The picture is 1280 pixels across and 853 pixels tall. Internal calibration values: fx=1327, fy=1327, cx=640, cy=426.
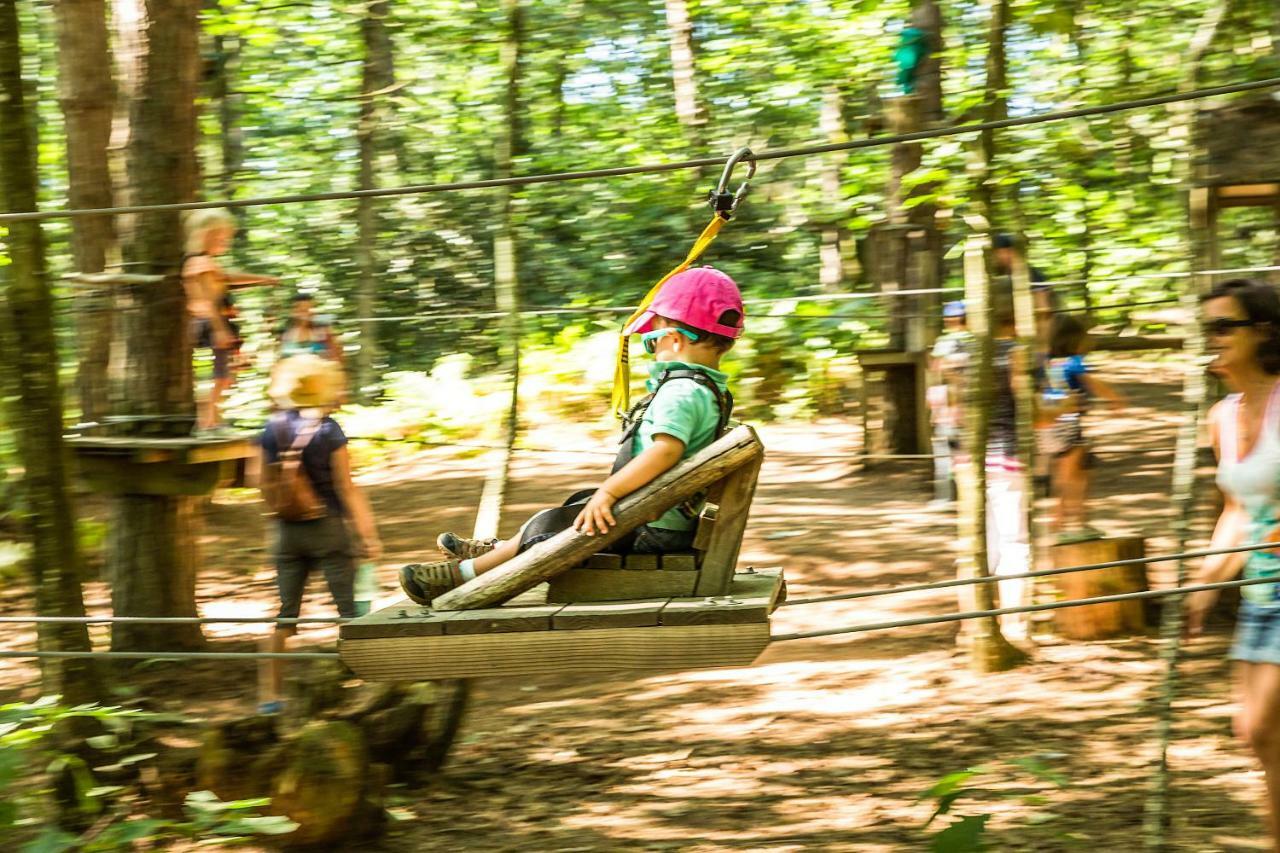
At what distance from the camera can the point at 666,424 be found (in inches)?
123

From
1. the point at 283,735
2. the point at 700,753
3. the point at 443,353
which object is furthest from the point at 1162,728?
the point at 443,353

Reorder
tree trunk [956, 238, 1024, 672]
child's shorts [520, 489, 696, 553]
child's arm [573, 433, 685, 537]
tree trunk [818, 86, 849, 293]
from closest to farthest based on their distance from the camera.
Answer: child's arm [573, 433, 685, 537] → child's shorts [520, 489, 696, 553] → tree trunk [956, 238, 1024, 672] → tree trunk [818, 86, 849, 293]

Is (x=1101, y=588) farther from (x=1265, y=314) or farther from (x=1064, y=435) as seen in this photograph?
(x=1265, y=314)

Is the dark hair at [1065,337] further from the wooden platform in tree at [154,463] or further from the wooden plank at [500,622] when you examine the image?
the wooden plank at [500,622]

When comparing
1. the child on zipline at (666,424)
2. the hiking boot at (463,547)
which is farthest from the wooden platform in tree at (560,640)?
the hiking boot at (463,547)

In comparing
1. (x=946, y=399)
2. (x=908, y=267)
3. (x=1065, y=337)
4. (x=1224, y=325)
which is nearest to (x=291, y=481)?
(x=1224, y=325)

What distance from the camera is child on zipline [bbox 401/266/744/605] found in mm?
3105

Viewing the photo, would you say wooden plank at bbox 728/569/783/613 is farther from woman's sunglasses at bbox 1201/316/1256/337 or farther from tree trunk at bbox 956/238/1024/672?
tree trunk at bbox 956/238/1024/672

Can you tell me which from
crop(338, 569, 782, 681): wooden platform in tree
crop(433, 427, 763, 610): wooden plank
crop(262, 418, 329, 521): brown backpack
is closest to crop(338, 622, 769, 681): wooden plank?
crop(338, 569, 782, 681): wooden platform in tree

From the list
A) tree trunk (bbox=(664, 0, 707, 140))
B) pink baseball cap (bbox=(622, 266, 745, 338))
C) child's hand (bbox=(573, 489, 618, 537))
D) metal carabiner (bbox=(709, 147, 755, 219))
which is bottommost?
child's hand (bbox=(573, 489, 618, 537))

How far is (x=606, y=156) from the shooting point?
38.9 ft

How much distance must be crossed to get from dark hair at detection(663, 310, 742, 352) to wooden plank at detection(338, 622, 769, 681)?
72cm

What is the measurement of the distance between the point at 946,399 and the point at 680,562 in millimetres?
5440

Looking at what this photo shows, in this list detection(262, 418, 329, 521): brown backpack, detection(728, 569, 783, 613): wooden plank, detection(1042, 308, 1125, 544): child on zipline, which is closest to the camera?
detection(728, 569, 783, 613): wooden plank
